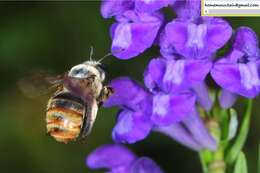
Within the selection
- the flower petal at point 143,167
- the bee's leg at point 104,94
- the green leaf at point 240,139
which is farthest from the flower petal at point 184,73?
the flower petal at point 143,167

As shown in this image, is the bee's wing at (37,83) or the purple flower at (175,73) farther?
the bee's wing at (37,83)

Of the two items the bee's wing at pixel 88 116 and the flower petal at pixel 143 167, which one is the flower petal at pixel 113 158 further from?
the bee's wing at pixel 88 116

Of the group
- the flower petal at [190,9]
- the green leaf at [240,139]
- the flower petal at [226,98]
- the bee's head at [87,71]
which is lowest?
the green leaf at [240,139]

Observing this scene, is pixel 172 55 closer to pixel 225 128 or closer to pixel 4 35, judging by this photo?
pixel 225 128

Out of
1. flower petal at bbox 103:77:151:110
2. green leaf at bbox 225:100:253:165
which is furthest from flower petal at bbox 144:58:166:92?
green leaf at bbox 225:100:253:165

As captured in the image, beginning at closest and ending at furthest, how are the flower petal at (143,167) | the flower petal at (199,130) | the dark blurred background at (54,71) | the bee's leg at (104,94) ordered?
the bee's leg at (104,94) → the flower petal at (199,130) → the flower petal at (143,167) → the dark blurred background at (54,71)

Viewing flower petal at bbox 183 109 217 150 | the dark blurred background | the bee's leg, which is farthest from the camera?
the dark blurred background

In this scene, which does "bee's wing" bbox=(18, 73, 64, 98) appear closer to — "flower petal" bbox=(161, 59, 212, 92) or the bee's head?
the bee's head
